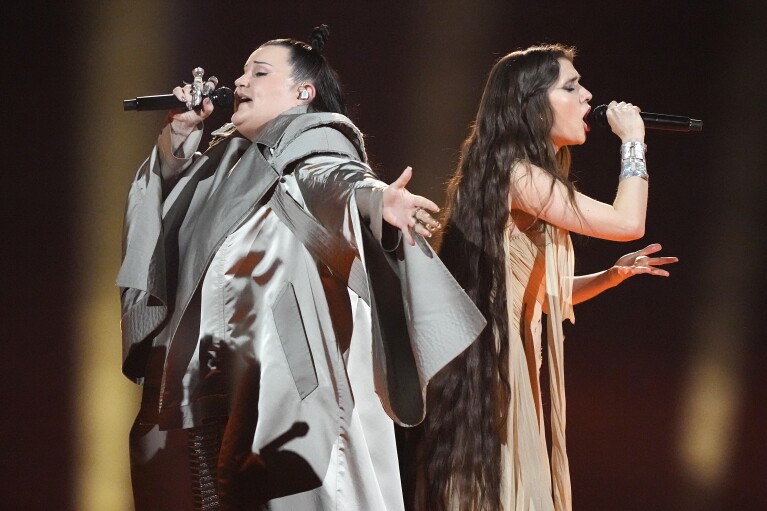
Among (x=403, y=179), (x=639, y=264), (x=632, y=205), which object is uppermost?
(x=403, y=179)

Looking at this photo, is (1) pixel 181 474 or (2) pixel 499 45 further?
(2) pixel 499 45

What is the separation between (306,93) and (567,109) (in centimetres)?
44

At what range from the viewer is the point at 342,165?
1.27 meters

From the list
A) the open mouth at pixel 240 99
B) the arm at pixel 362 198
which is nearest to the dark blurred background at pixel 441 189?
the open mouth at pixel 240 99

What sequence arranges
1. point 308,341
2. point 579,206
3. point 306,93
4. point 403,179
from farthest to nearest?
1. point 306,93
2. point 579,206
3. point 308,341
4. point 403,179

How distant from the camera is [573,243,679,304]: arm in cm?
165

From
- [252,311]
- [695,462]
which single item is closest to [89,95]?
[252,311]

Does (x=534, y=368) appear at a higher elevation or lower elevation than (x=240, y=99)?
lower

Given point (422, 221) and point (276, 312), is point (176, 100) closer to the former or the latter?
point (276, 312)

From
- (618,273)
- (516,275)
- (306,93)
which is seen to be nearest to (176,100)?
(306,93)

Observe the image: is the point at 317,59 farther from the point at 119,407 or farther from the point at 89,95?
the point at 119,407

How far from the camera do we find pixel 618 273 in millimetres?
1653

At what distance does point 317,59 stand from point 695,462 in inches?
62.7

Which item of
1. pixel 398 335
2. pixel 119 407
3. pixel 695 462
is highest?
pixel 398 335
